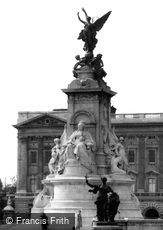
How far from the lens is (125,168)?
190 feet

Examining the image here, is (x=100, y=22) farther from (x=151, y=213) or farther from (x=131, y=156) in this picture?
(x=131, y=156)

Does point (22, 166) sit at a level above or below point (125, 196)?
above

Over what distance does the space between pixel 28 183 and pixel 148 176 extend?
47.3 ft

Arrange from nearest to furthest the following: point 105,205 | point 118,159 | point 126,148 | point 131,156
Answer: point 105,205 < point 118,159 < point 126,148 < point 131,156

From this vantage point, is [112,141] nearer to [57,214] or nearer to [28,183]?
[57,214]

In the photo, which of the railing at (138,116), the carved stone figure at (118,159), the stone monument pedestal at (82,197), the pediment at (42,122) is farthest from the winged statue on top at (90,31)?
the pediment at (42,122)

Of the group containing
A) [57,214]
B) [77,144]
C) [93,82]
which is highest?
[93,82]

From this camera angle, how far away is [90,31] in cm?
5919

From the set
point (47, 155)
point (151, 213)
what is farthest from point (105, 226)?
point (47, 155)

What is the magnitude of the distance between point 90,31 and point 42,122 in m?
63.9

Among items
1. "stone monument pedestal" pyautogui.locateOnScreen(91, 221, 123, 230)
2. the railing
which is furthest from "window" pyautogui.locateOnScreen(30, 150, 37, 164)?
"stone monument pedestal" pyautogui.locateOnScreen(91, 221, 123, 230)

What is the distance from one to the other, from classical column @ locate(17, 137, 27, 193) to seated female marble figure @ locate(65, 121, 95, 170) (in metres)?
64.7

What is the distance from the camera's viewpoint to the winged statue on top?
5919 cm

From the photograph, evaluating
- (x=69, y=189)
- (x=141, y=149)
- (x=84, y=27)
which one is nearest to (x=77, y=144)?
(x=69, y=189)
